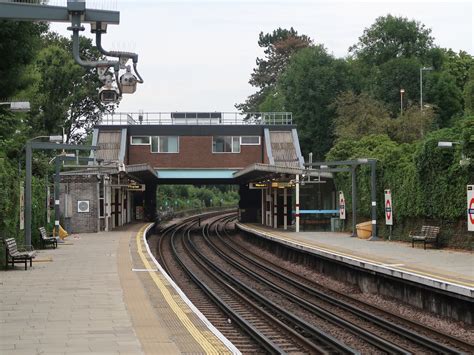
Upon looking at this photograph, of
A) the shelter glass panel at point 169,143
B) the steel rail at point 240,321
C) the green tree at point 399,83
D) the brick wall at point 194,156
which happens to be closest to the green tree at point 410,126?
the brick wall at point 194,156

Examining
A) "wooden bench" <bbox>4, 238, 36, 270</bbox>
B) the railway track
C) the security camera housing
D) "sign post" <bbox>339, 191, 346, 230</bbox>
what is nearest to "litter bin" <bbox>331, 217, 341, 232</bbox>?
"sign post" <bbox>339, 191, 346, 230</bbox>

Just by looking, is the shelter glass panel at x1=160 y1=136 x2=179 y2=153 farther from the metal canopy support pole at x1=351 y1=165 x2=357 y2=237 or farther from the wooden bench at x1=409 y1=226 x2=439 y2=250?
the wooden bench at x1=409 y1=226 x2=439 y2=250

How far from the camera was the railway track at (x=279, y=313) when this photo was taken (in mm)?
12906

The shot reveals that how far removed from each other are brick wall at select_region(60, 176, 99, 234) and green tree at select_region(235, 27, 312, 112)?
60.6 m

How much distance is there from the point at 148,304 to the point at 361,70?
62305 millimetres

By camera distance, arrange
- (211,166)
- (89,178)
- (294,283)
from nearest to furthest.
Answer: (294,283), (89,178), (211,166)

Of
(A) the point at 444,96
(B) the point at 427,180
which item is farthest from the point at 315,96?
(B) the point at 427,180

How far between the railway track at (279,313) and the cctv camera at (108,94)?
176 inches

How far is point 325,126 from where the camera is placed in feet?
216

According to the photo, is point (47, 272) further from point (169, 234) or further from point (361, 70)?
point (361, 70)

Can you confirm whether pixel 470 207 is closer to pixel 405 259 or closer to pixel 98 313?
pixel 405 259

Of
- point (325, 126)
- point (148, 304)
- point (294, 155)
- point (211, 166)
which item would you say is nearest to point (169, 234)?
point (211, 166)

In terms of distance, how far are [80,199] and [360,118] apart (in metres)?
20.7

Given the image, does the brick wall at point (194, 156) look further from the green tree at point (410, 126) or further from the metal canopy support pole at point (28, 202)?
the metal canopy support pole at point (28, 202)
